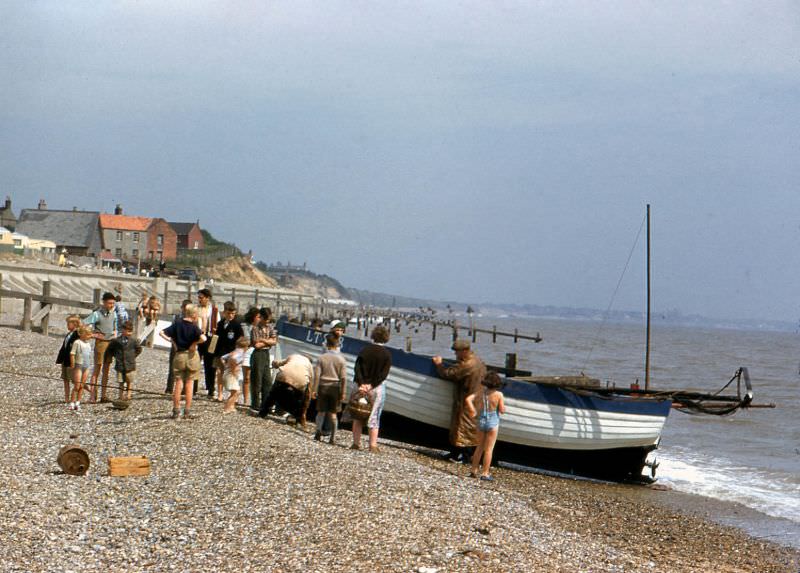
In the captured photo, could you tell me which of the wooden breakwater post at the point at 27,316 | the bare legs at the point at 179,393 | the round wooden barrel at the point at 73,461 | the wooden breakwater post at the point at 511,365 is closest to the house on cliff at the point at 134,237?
the wooden breakwater post at the point at 27,316

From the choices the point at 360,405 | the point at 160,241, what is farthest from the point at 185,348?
the point at 160,241

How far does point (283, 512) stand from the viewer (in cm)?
949

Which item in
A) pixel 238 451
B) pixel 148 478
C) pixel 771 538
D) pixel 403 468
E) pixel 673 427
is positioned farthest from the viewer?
pixel 673 427

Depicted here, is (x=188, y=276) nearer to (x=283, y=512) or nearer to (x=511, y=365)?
(x=511, y=365)

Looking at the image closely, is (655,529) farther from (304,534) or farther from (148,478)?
(148,478)

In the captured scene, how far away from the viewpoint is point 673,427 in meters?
28.0

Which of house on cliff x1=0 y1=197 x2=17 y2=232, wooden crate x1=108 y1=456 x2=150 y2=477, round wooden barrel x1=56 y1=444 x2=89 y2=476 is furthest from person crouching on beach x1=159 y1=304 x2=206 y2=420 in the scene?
house on cliff x1=0 y1=197 x2=17 y2=232

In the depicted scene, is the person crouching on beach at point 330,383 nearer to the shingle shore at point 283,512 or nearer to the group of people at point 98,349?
the shingle shore at point 283,512

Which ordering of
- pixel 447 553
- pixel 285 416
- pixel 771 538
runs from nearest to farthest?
pixel 447 553 < pixel 771 538 < pixel 285 416

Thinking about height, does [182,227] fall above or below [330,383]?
above

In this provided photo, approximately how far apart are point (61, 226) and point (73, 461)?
288 ft

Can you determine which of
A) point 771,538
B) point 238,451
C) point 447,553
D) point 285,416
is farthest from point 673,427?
point 447,553

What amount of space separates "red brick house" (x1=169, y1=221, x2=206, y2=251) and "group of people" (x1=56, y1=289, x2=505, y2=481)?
11071cm

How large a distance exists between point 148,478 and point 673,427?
20.9 metres
